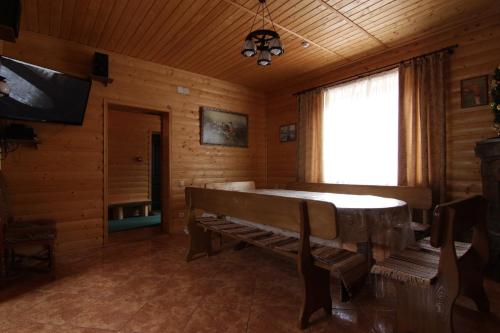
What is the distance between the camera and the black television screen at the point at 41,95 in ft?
9.26

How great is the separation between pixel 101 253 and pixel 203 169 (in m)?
2.08

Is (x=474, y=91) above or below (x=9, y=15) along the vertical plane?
below

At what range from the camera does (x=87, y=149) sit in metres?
3.60

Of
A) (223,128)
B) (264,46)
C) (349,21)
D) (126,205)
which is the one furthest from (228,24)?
(126,205)

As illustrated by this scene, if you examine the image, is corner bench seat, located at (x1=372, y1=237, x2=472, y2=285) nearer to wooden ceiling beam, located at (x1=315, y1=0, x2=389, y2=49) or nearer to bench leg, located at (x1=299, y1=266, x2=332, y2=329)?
bench leg, located at (x1=299, y1=266, x2=332, y2=329)

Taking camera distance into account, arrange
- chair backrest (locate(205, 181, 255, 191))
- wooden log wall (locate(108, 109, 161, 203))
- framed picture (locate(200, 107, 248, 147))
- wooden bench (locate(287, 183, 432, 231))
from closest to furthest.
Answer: wooden bench (locate(287, 183, 432, 231))
chair backrest (locate(205, 181, 255, 191))
framed picture (locate(200, 107, 248, 147))
wooden log wall (locate(108, 109, 161, 203))

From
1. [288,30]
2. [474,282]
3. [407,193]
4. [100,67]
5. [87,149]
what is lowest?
[474,282]

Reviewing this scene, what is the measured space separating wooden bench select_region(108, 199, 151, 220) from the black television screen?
294 centimetres

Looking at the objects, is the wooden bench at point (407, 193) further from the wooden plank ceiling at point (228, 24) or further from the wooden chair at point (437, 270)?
the wooden plank ceiling at point (228, 24)

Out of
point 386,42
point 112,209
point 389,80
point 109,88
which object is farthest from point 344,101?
point 112,209

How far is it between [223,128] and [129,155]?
8.94ft

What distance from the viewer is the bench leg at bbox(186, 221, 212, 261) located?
315cm

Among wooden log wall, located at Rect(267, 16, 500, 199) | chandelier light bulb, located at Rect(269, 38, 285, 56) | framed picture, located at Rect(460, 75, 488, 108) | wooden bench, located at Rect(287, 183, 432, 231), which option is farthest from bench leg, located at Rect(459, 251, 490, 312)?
chandelier light bulb, located at Rect(269, 38, 285, 56)

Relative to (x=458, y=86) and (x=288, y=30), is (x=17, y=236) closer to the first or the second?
(x=288, y=30)
